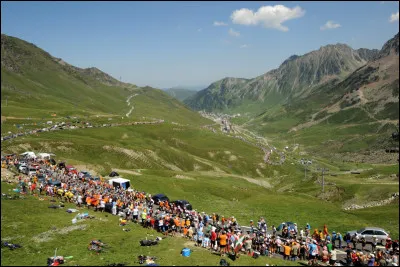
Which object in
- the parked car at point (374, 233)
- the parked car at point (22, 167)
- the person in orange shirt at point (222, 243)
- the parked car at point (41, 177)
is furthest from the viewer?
the parked car at point (22, 167)

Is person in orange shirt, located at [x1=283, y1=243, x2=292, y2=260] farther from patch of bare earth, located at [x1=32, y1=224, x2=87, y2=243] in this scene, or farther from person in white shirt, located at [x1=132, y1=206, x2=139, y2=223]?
patch of bare earth, located at [x1=32, y1=224, x2=87, y2=243]

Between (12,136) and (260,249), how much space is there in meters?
124

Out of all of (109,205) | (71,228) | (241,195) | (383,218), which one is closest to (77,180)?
(109,205)

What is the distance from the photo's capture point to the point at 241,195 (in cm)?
9750

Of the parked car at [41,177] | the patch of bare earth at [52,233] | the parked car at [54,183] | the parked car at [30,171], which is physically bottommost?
the patch of bare earth at [52,233]

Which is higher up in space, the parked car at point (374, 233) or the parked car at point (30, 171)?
the parked car at point (30, 171)

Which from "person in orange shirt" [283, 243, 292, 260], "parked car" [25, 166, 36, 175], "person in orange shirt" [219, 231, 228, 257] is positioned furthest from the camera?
"parked car" [25, 166, 36, 175]

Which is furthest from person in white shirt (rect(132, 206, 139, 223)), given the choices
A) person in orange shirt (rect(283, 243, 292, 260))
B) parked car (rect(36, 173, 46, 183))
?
parked car (rect(36, 173, 46, 183))

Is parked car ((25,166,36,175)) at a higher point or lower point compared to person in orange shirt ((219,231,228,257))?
higher

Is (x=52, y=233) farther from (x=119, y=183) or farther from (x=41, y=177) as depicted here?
(x=119, y=183)

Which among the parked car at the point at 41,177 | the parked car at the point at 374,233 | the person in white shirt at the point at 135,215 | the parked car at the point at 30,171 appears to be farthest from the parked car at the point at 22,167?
the parked car at the point at 374,233

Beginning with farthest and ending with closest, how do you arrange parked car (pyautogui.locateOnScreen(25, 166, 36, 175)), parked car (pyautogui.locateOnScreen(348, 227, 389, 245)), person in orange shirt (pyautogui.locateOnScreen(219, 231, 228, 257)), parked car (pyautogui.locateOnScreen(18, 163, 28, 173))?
parked car (pyautogui.locateOnScreen(18, 163, 28, 173)) < parked car (pyautogui.locateOnScreen(25, 166, 36, 175)) < parked car (pyautogui.locateOnScreen(348, 227, 389, 245)) < person in orange shirt (pyautogui.locateOnScreen(219, 231, 228, 257))

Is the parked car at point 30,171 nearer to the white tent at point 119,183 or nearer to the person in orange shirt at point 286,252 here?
the white tent at point 119,183

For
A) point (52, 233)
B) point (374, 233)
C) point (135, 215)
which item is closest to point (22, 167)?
point (135, 215)
